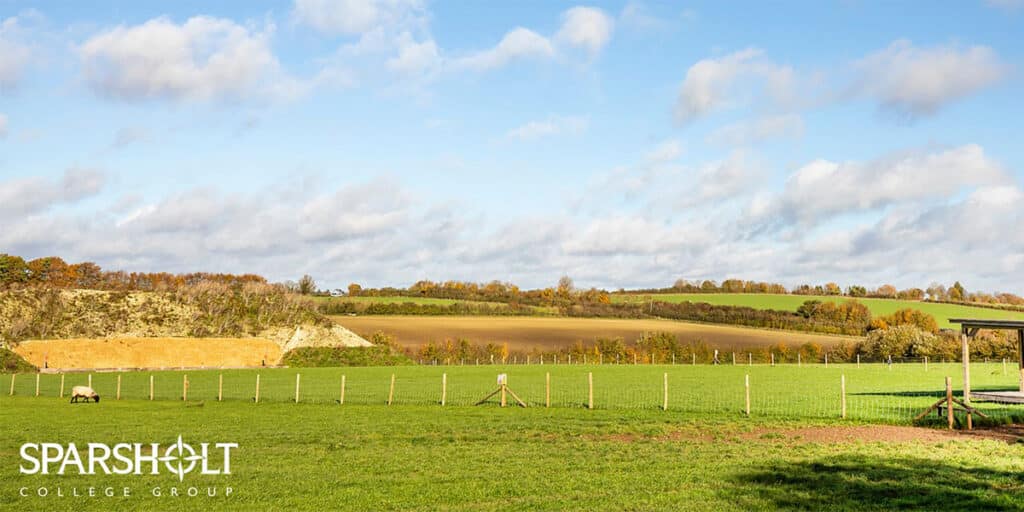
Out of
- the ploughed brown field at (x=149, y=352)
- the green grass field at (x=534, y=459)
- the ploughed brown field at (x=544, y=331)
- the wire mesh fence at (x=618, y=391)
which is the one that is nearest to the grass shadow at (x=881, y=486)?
the green grass field at (x=534, y=459)

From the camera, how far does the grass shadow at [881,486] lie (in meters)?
13.8

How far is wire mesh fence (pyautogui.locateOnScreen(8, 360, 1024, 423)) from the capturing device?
107 ft

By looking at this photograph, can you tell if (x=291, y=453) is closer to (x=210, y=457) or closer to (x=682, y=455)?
(x=210, y=457)

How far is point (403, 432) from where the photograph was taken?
24.4m

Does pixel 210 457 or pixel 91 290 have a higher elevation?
pixel 91 290

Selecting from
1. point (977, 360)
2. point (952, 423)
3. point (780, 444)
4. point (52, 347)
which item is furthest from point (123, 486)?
point (977, 360)

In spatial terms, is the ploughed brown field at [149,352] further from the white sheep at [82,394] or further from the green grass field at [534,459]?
the green grass field at [534,459]

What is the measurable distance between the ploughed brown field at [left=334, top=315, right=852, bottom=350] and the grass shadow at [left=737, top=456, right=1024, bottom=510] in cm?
7845

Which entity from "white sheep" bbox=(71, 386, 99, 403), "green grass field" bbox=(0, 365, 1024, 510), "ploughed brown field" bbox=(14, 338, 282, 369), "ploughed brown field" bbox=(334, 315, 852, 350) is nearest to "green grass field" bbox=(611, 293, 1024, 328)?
"ploughed brown field" bbox=(334, 315, 852, 350)

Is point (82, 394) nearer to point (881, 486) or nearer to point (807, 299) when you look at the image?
point (881, 486)

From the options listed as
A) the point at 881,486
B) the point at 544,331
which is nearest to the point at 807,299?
the point at 544,331

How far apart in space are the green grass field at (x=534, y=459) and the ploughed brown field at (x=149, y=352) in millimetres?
48709

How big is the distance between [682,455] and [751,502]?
17.8 feet

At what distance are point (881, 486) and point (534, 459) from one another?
24.1 ft
